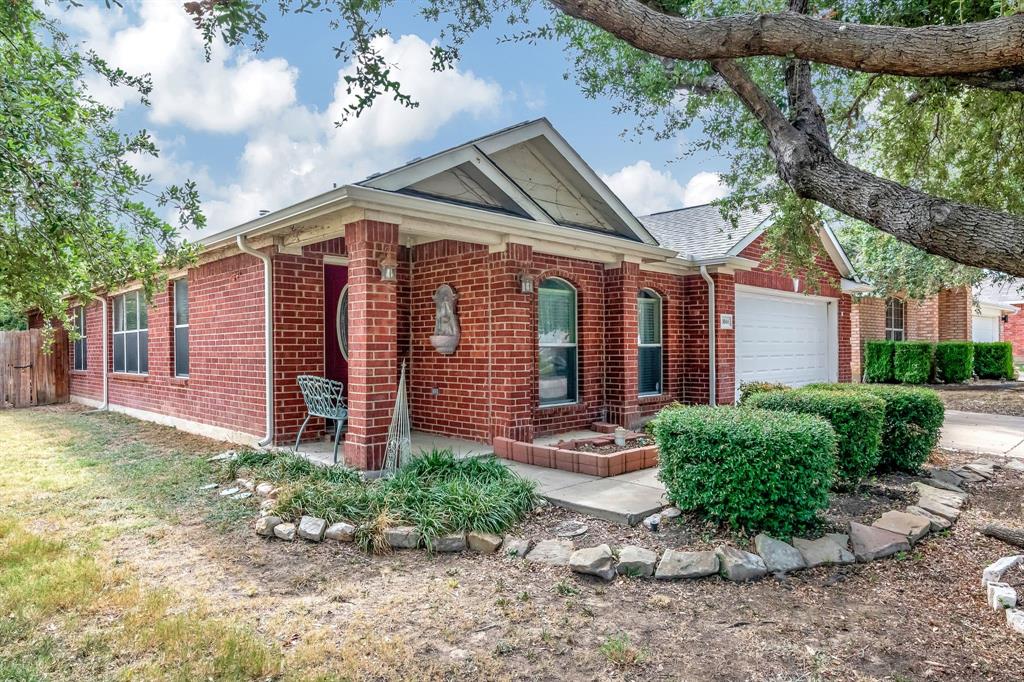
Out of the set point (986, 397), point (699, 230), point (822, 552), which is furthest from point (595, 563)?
point (986, 397)

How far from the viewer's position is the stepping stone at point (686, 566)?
407cm

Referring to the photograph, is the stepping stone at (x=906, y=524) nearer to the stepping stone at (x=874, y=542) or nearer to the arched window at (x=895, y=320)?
the stepping stone at (x=874, y=542)

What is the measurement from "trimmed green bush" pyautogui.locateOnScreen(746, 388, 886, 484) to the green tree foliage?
5.80 metres

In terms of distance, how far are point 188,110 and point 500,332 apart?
6.98m

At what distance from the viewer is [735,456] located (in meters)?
4.39

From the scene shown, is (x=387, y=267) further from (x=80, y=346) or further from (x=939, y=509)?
(x=80, y=346)

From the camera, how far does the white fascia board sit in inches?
306

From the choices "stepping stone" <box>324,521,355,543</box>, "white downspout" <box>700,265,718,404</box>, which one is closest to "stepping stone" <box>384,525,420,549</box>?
"stepping stone" <box>324,521,355,543</box>

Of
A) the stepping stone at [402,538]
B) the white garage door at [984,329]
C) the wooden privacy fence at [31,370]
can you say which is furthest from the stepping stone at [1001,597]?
the white garage door at [984,329]

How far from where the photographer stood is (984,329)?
91.1ft

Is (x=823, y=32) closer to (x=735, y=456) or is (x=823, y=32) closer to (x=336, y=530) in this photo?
(x=735, y=456)

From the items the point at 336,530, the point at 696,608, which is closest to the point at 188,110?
the point at 336,530

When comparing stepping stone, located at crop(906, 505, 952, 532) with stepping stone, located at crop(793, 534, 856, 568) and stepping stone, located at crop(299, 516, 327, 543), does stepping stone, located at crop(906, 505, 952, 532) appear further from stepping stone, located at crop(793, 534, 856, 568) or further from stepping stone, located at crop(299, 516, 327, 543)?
stepping stone, located at crop(299, 516, 327, 543)

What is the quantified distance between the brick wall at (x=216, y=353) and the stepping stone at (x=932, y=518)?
285 inches
